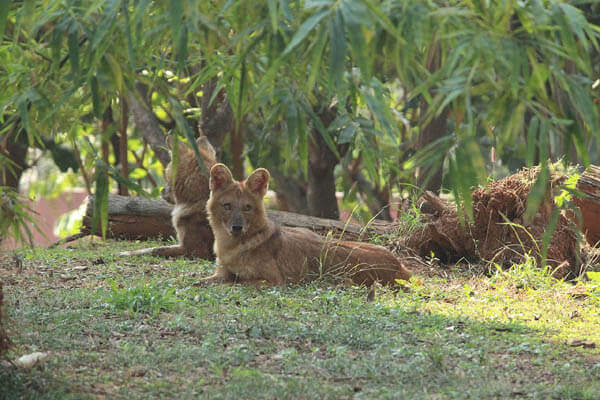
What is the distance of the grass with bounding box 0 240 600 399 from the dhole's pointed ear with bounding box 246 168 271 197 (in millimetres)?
1025

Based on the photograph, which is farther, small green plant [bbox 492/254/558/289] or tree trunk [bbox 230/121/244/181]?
tree trunk [bbox 230/121/244/181]

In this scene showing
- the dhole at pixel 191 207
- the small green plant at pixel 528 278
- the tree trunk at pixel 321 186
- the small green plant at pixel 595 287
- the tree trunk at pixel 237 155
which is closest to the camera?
the small green plant at pixel 595 287

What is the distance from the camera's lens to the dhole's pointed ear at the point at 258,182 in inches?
301

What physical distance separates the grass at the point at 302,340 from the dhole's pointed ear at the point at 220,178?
3.13 feet

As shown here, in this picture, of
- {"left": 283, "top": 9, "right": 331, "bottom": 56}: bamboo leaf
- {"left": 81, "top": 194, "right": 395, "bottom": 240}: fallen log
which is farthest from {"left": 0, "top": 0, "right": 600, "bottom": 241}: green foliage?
{"left": 81, "top": 194, "right": 395, "bottom": 240}: fallen log

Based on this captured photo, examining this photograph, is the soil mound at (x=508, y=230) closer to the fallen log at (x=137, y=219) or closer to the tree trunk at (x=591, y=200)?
the tree trunk at (x=591, y=200)

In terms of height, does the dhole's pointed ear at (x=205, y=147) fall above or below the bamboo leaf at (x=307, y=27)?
below

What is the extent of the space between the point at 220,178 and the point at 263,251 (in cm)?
84

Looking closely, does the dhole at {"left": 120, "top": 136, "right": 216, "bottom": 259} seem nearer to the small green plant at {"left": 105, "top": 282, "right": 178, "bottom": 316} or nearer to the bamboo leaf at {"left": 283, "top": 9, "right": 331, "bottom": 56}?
the small green plant at {"left": 105, "top": 282, "right": 178, "bottom": 316}

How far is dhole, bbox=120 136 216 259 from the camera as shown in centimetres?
903

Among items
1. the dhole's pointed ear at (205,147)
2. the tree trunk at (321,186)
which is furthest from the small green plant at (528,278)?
the tree trunk at (321,186)

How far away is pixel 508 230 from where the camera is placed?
8812 mm

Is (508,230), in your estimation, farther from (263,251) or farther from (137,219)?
(137,219)

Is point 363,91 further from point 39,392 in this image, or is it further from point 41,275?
point 41,275
